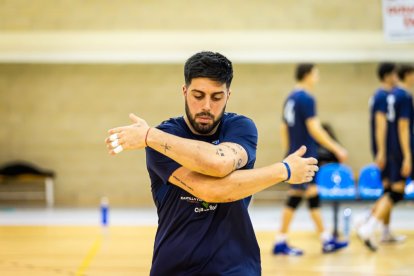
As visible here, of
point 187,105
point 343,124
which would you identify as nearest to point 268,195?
point 343,124

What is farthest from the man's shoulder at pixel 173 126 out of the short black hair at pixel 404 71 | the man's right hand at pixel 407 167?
the short black hair at pixel 404 71

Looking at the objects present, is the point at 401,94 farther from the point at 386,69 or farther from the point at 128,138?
the point at 128,138

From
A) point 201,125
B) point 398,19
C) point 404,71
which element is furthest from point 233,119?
point 398,19

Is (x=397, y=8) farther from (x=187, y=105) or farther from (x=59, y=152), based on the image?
(x=187, y=105)

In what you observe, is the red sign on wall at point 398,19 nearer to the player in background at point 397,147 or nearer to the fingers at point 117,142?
the player in background at point 397,147

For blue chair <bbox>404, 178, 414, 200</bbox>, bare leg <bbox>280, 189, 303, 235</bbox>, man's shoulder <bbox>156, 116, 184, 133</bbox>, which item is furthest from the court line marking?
blue chair <bbox>404, 178, 414, 200</bbox>

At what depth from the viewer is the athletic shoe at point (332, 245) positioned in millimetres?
7117

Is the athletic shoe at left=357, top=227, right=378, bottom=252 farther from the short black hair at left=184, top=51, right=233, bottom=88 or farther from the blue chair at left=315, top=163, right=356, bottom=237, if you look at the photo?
the short black hair at left=184, top=51, right=233, bottom=88

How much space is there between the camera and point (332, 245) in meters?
7.14

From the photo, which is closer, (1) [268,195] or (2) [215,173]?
(2) [215,173]

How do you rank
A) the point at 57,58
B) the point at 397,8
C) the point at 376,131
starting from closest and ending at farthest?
the point at 376,131
the point at 397,8
the point at 57,58

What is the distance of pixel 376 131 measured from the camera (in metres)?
7.94

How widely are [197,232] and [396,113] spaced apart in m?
5.65

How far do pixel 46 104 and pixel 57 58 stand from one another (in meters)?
1.05
